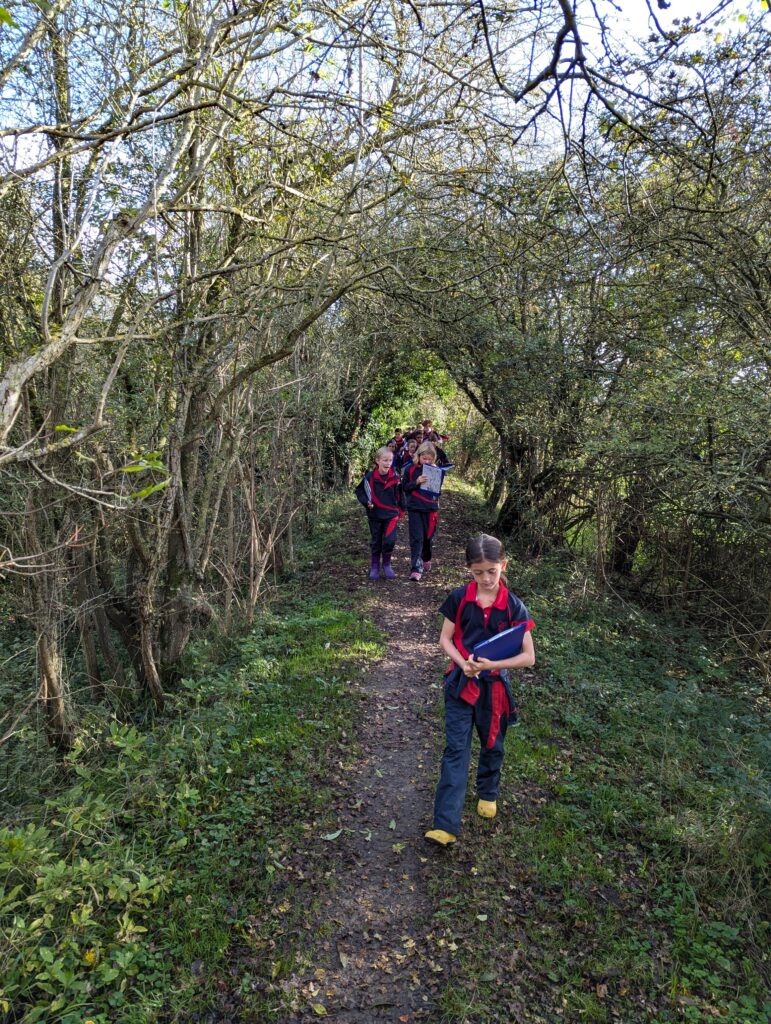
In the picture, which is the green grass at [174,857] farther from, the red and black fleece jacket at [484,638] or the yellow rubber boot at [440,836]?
the red and black fleece jacket at [484,638]

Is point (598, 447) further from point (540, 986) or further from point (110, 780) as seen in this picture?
point (110, 780)

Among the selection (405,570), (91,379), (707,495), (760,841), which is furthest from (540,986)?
(405,570)

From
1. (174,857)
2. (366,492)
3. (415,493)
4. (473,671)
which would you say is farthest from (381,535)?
(174,857)

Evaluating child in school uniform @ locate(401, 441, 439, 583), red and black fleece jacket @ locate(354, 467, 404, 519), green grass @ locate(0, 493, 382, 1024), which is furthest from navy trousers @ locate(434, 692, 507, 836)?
red and black fleece jacket @ locate(354, 467, 404, 519)

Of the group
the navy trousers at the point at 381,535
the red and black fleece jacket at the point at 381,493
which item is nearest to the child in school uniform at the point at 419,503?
the red and black fleece jacket at the point at 381,493

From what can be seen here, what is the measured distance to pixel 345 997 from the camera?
3213mm

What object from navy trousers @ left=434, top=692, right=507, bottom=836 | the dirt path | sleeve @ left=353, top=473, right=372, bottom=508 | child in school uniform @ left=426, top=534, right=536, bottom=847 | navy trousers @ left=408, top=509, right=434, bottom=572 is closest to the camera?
the dirt path

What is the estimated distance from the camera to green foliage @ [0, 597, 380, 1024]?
10.7ft

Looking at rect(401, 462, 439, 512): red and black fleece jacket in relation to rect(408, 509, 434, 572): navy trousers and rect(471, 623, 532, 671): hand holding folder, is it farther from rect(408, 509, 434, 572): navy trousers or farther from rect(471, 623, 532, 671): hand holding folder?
rect(471, 623, 532, 671): hand holding folder

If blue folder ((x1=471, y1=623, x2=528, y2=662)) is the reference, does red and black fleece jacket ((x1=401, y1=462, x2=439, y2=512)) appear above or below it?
above

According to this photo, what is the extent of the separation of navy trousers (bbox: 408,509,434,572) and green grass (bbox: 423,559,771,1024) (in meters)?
3.57

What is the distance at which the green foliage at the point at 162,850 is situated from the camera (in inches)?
128

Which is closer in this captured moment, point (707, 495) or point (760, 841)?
point (760, 841)

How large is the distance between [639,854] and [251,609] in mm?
5437
